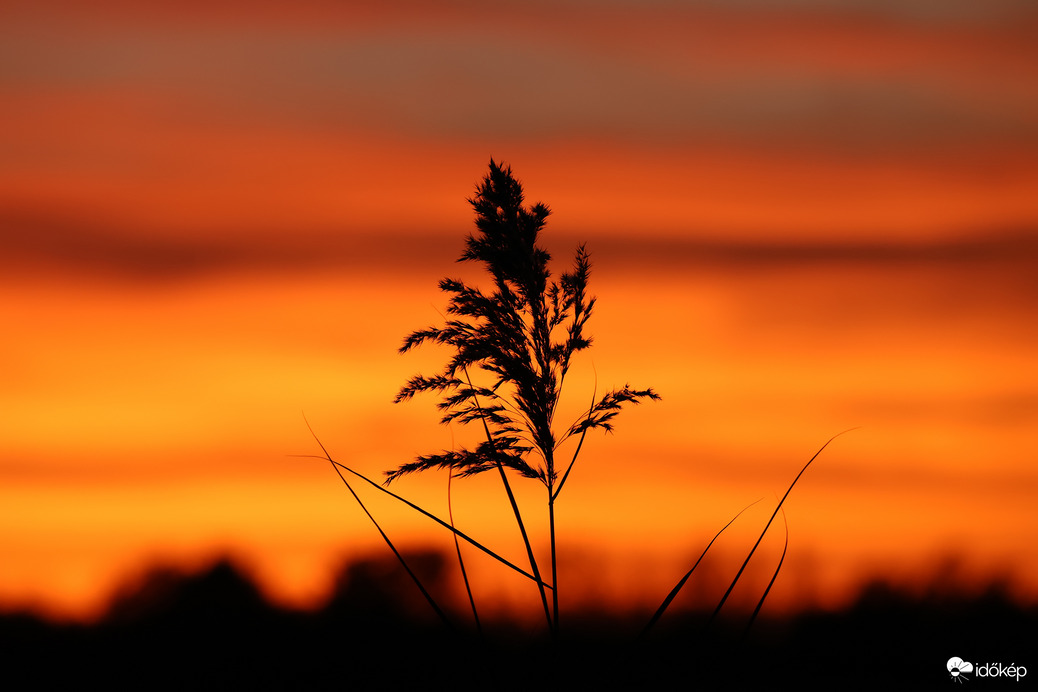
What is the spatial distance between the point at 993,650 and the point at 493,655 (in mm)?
7757

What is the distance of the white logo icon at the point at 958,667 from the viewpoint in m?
9.98

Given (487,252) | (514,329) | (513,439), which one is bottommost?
(513,439)

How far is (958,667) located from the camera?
10.3 metres

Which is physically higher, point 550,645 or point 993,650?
point 550,645

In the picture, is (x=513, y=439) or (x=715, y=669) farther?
(x=513, y=439)

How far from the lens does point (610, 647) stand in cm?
608

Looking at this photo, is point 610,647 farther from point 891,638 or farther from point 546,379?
point 891,638

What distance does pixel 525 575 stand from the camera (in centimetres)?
542

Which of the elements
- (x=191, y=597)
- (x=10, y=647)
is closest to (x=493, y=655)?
(x=10, y=647)

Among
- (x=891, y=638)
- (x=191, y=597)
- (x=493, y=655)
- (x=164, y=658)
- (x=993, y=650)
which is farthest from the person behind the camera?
(x=191, y=597)

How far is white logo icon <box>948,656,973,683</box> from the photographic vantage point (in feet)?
32.7

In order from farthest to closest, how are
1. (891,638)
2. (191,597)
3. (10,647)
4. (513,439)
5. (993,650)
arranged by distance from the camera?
(191,597)
(10,647)
(891,638)
(993,650)
(513,439)

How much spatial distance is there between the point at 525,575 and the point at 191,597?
3657 centimetres

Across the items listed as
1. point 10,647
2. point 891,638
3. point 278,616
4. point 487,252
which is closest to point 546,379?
point 487,252
